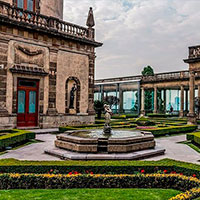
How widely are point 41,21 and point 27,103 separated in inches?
249

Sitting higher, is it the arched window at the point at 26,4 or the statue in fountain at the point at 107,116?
the arched window at the point at 26,4

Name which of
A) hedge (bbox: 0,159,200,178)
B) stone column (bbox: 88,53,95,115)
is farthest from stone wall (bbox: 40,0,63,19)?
hedge (bbox: 0,159,200,178)

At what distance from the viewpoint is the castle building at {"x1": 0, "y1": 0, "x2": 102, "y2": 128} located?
16.1 m

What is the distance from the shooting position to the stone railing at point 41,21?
52.8ft

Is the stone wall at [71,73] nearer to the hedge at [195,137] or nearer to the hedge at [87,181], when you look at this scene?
the hedge at [195,137]

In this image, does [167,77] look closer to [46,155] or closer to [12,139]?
[12,139]

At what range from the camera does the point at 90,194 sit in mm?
5449

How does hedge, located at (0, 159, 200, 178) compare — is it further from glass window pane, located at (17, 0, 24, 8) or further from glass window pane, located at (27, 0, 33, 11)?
glass window pane, located at (27, 0, 33, 11)

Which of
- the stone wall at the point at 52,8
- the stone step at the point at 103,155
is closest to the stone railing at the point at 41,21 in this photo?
the stone wall at the point at 52,8

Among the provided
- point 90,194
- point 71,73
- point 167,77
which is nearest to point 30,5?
point 71,73

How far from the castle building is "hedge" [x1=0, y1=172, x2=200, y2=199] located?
10.4 metres

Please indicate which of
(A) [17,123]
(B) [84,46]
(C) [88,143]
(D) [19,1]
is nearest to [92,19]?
(B) [84,46]

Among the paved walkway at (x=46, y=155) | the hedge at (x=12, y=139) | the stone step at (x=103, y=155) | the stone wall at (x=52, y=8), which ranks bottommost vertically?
the paved walkway at (x=46, y=155)

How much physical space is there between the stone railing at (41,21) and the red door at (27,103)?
14.1 ft
